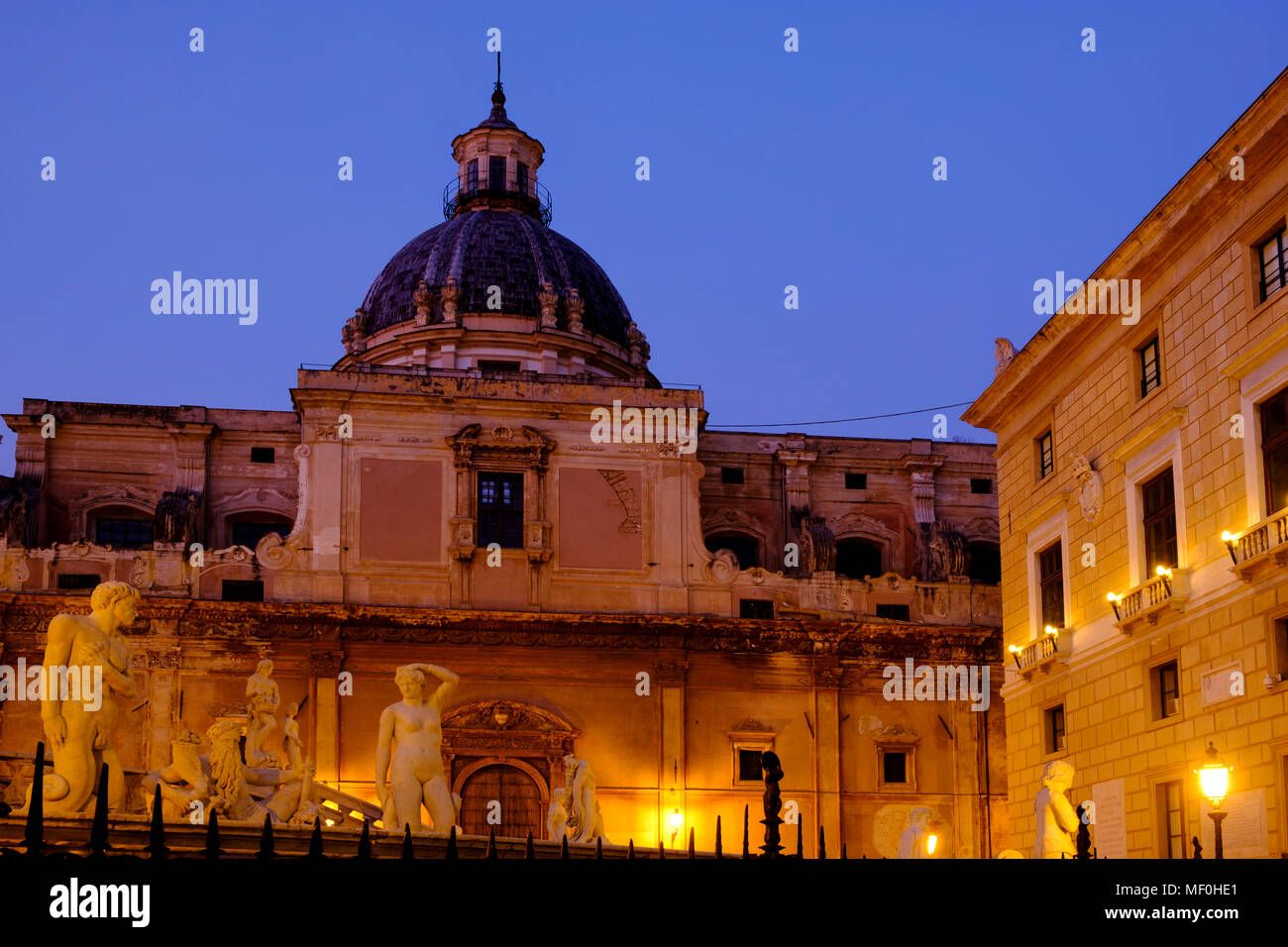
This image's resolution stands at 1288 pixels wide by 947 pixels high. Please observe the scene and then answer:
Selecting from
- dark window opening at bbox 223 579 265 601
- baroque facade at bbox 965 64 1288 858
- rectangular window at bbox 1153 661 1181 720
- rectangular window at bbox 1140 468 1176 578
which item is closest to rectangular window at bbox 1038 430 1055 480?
baroque facade at bbox 965 64 1288 858

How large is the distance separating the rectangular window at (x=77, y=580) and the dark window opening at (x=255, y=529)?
16.9ft

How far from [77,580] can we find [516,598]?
33.7 ft

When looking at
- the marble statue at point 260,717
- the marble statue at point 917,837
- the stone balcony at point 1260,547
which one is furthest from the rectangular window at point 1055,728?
the marble statue at point 260,717

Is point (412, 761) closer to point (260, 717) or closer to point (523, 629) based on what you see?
point (260, 717)

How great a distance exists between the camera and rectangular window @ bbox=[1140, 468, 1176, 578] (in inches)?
975

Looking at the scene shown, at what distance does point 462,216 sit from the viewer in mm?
56125

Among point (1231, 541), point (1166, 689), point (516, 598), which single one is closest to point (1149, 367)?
point (1231, 541)

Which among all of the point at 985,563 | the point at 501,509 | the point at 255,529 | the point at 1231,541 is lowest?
the point at 1231,541

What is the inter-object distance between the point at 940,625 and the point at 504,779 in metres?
11.3

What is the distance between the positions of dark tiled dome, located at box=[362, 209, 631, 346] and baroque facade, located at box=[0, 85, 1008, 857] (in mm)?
6180

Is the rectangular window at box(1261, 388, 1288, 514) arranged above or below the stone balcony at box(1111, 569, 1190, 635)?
above

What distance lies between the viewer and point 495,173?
57469mm

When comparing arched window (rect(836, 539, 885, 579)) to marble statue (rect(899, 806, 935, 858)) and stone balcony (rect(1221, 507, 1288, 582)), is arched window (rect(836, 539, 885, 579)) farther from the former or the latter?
stone balcony (rect(1221, 507, 1288, 582))

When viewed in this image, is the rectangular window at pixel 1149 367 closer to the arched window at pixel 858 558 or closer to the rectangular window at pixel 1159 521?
the rectangular window at pixel 1159 521
